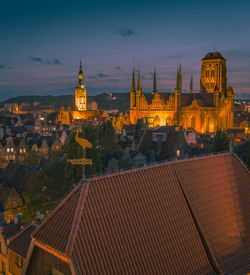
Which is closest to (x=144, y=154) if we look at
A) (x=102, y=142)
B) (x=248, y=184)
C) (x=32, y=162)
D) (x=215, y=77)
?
(x=102, y=142)

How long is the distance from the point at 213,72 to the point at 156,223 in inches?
5313

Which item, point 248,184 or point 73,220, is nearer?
point 73,220

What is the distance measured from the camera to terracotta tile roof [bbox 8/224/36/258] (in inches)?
839

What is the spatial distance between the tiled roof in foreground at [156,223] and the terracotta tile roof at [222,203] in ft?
0.18

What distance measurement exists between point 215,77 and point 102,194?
135 meters

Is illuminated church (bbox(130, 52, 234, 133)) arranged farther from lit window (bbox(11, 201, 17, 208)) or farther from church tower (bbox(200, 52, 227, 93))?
lit window (bbox(11, 201, 17, 208))

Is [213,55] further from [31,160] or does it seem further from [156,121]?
[31,160]

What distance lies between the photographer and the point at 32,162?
189ft

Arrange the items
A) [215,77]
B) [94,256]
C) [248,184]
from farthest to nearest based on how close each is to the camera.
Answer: [215,77]
[248,184]
[94,256]

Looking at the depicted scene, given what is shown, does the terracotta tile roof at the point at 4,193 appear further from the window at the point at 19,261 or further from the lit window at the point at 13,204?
the window at the point at 19,261

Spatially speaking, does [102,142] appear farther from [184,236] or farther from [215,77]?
[215,77]

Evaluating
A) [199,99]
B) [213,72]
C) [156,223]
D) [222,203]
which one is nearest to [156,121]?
[199,99]

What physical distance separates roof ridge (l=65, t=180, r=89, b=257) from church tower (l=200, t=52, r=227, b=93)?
132m

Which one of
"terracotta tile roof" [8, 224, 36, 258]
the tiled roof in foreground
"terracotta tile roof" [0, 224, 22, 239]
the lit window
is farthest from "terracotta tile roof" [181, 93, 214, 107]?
"terracotta tile roof" [8, 224, 36, 258]
